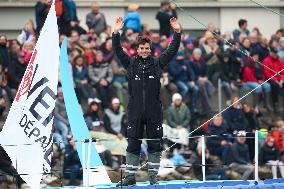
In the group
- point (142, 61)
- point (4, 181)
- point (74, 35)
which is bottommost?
point (4, 181)

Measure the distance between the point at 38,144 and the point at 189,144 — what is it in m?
9.46

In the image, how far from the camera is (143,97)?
2108 centimetres

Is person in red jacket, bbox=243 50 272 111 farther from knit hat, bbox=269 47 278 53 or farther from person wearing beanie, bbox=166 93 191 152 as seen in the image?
person wearing beanie, bbox=166 93 191 152

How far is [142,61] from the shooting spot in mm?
21266

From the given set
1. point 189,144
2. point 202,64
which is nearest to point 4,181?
point 189,144

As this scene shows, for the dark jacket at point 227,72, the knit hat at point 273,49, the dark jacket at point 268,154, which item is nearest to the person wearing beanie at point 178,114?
the dark jacket at point 268,154

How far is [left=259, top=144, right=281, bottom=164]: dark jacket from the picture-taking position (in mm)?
30250

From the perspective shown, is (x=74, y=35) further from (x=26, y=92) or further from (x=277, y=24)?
(x=26, y=92)

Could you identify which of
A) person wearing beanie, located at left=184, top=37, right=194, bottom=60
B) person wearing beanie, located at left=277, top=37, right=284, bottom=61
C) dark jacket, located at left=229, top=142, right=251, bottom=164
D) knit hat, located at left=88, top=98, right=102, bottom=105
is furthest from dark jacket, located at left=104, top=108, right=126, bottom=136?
person wearing beanie, located at left=277, top=37, right=284, bottom=61

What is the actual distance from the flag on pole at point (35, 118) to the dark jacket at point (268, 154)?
971cm

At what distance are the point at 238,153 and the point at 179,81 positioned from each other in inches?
119

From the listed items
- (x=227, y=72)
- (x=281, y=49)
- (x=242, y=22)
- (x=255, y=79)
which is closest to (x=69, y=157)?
(x=227, y=72)

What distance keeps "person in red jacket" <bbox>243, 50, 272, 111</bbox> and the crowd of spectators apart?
0.08 feet

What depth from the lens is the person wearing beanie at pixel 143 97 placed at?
2109 cm
